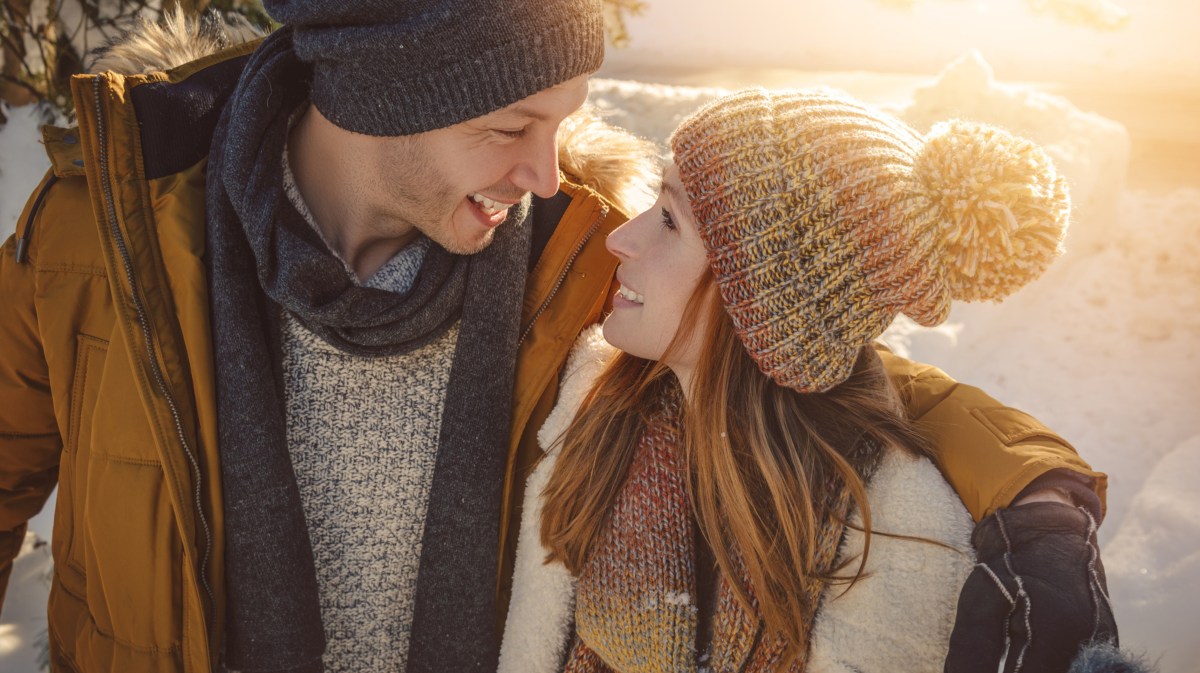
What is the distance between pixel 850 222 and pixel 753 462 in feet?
1.68

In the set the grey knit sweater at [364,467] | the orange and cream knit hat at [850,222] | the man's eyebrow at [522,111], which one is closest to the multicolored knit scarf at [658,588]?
the orange and cream knit hat at [850,222]

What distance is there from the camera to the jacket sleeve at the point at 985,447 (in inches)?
55.3

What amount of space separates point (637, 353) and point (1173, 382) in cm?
290

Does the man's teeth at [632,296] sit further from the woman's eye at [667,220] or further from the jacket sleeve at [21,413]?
the jacket sleeve at [21,413]

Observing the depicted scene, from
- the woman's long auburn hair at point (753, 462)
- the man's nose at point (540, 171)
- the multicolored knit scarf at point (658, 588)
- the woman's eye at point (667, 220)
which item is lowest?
the multicolored knit scarf at point (658, 588)

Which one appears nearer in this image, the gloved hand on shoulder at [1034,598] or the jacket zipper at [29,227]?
the gloved hand on shoulder at [1034,598]

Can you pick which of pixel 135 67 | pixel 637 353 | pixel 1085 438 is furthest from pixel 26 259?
pixel 1085 438

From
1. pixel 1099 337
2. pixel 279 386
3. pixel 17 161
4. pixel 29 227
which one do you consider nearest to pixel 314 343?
pixel 279 386

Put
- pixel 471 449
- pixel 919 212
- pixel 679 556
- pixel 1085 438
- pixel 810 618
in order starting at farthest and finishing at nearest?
pixel 1085 438, pixel 471 449, pixel 679 556, pixel 810 618, pixel 919 212

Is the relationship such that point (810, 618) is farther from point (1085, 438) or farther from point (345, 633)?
point (1085, 438)

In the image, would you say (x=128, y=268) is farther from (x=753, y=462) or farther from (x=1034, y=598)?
(x=1034, y=598)

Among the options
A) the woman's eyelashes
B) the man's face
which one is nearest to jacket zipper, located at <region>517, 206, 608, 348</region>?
the man's face

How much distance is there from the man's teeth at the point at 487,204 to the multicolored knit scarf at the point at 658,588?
60cm

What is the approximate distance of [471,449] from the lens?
1.75m
